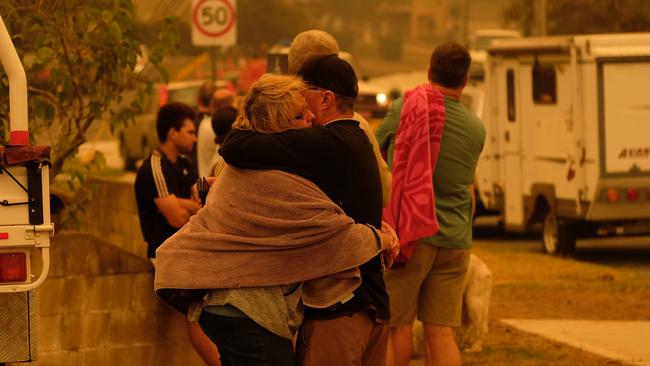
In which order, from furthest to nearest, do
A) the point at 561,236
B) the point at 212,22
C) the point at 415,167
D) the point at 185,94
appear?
the point at 185,94 < the point at 561,236 < the point at 212,22 < the point at 415,167

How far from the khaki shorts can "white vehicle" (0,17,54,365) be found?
7.25ft

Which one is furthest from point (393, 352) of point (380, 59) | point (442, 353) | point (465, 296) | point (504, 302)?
point (380, 59)

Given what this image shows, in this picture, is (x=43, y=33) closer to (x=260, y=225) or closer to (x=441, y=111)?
(x=441, y=111)

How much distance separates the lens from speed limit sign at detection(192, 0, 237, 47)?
1456 centimetres

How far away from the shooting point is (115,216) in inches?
498

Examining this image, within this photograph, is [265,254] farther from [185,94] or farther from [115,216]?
[185,94]

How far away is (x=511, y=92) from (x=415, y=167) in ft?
33.2

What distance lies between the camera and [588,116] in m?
15.1

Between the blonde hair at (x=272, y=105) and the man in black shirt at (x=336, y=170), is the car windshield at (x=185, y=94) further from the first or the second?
the blonde hair at (x=272, y=105)

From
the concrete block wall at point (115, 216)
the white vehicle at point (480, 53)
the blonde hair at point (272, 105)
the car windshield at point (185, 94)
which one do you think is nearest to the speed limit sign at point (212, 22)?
the concrete block wall at point (115, 216)

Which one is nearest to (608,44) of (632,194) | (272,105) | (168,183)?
(632,194)

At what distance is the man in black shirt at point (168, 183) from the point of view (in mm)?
7746

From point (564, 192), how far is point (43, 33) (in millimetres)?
8274

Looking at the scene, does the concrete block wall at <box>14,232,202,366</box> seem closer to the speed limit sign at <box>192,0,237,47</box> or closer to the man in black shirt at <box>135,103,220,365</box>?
the man in black shirt at <box>135,103,220,365</box>
